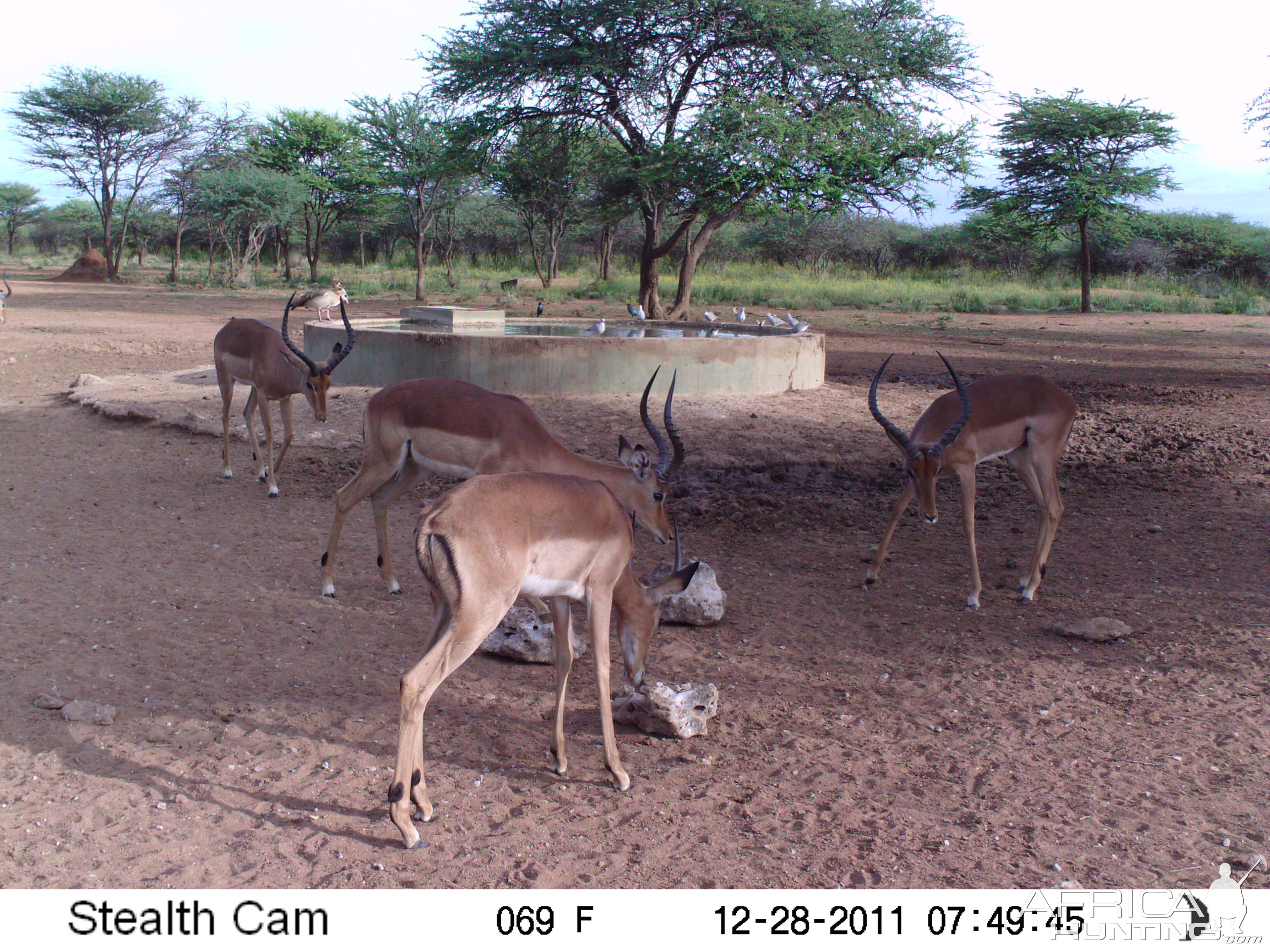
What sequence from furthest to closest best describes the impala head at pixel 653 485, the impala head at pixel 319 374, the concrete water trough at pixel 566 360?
the concrete water trough at pixel 566 360, the impala head at pixel 319 374, the impala head at pixel 653 485

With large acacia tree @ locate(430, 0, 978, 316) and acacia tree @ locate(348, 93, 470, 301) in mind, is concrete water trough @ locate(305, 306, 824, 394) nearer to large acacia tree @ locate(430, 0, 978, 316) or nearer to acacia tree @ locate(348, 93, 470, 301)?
large acacia tree @ locate(430, 0, 978, 316)

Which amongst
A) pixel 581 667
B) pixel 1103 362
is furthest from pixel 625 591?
pixel 1103 362

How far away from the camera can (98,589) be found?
546 centimetres

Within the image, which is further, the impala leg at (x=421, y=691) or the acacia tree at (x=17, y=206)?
the acacia tree at (x=17, y=206)

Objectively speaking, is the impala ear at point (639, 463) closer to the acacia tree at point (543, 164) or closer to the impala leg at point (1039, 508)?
the impala leg at point (1039, 508)

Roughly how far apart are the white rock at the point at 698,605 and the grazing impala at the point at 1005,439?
3.90ft

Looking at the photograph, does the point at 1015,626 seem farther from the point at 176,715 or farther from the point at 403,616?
Answer: the point at 176,715

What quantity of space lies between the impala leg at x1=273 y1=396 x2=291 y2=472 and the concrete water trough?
5.11 feet

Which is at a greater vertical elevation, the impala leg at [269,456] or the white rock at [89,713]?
the impala leg at [269,456]

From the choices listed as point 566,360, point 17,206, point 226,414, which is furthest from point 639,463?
point 17,206

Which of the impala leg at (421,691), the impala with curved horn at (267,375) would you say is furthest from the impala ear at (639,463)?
the impala with curved horn at (267,375)

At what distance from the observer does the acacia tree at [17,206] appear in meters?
53.2

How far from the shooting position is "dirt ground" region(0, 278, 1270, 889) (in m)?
3.23

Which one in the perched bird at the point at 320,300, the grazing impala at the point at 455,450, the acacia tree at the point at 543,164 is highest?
the acacia tree at the point at 543,164
